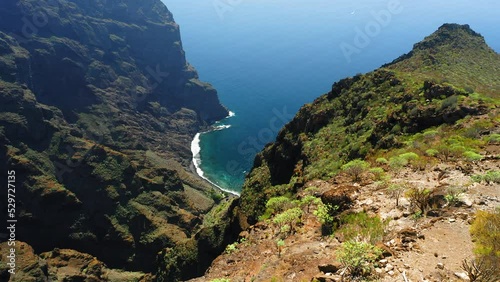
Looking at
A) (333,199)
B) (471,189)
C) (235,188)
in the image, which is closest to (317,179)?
(333,199)

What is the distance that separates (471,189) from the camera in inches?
655

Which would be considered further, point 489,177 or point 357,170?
point 357,170

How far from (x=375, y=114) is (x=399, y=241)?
111 feet

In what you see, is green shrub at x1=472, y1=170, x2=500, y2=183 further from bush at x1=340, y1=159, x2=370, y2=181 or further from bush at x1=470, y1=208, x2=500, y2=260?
bush at x1=340, y1=159, x2=370, y2=181

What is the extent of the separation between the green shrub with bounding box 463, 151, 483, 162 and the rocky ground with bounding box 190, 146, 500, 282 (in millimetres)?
349

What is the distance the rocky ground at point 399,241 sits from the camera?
471 inches

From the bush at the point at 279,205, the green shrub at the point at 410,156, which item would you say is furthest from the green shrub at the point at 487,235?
the bush at the point at 279,205

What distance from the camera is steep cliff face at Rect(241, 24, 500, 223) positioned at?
33.0m

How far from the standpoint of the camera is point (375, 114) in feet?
146

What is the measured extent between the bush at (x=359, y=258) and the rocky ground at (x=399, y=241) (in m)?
0.30

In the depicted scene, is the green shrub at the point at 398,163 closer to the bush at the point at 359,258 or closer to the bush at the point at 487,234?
the bush at the point at 487,234

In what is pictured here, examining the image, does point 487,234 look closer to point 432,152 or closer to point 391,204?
point 391,204

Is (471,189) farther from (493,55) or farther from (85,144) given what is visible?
(85,144)

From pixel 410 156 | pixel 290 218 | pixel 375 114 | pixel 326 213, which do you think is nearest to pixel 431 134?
pixel 410 156
